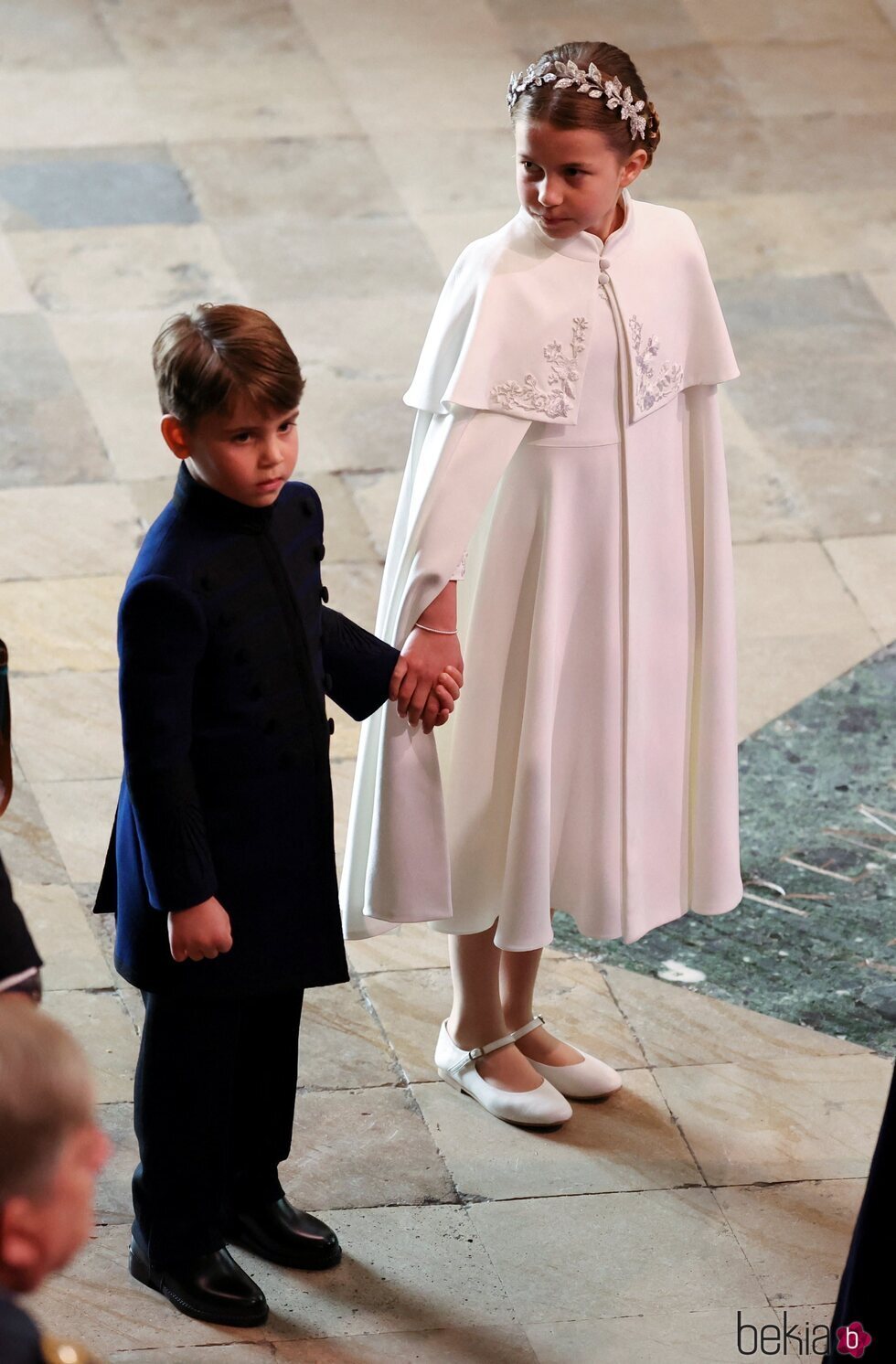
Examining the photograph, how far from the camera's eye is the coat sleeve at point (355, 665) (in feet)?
10.3

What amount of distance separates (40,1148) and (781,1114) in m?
2.40

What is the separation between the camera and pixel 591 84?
10.4ft

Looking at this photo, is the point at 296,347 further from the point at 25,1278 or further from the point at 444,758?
the point at 25,1278

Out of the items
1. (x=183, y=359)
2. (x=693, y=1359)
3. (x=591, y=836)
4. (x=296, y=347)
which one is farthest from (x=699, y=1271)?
(x=296, y=347)

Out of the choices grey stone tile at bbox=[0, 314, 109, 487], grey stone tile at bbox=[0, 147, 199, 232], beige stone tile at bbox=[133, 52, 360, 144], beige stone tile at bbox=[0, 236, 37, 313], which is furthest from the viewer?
beige stone tile at bbox=[133, 52, 360, 144]

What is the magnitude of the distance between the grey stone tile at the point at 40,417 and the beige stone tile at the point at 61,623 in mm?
626

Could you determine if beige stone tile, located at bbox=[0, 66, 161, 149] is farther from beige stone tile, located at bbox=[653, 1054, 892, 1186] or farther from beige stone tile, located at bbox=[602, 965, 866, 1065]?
beige stone tile, located at bbox=[653, 1054, 892, 1186]

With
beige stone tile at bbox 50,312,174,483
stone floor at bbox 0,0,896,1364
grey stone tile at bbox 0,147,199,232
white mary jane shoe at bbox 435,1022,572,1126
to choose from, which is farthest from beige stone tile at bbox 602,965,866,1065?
grey stone tile at bbox 0,147,199,232

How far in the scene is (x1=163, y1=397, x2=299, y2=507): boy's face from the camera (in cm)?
279

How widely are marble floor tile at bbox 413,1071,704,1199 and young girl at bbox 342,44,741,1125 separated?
0.05m

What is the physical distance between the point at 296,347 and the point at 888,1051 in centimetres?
374

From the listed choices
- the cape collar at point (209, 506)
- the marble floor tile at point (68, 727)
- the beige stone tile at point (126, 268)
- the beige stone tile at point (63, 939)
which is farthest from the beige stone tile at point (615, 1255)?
the beige stone tile at point (126, 268)

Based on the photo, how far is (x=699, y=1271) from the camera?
11.4ft

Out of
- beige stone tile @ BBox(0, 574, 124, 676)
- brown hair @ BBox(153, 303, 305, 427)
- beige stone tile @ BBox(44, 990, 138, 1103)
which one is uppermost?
brown hair @ BBox(153, 303, 305, 427)
